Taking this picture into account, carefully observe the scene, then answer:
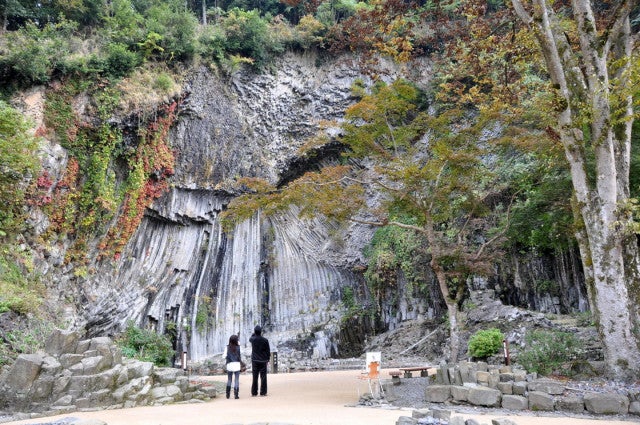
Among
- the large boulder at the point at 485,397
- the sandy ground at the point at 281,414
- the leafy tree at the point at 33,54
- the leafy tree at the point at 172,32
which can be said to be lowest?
the sandy ground at the point at 281,414

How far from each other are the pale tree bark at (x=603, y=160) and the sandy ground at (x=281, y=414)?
6.71ft

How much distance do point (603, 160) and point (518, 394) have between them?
414 centimetres

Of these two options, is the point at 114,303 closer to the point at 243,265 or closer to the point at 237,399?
the point at 243,265

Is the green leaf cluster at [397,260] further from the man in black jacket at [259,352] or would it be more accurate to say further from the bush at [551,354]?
the man in black jacket at [259,352]

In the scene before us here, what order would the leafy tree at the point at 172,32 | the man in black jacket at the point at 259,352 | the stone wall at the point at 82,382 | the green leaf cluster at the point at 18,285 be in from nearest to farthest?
1. the stone wall at the point at 82,382
2. the man in black jacket at the point at 259,352
3. the green leaf cluster at the point at 18,285
4. the leafy tree at the point at 172,32

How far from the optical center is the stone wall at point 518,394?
227 inches

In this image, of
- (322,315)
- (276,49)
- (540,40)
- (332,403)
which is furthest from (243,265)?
(540,40)

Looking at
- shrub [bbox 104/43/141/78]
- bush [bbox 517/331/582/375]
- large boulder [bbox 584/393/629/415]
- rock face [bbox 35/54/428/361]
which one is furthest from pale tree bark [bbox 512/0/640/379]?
shrub [bbox 104/43/141/78]

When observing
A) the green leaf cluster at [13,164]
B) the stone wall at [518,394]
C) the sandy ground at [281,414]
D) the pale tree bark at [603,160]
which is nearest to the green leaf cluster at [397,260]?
the pale tree bark at [603,160]

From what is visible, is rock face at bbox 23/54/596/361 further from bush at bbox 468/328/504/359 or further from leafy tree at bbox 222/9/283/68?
bush at bbox 468/328/504/359

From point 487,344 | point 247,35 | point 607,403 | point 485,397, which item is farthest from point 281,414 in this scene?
point 247,35

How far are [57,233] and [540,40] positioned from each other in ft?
46.3

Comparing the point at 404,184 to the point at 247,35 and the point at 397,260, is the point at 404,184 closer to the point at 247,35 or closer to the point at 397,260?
the point at 397,260

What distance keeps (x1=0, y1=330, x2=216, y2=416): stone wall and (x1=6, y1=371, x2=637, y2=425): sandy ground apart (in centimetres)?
46
